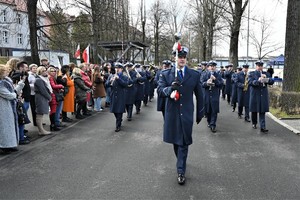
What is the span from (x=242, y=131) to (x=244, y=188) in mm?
4306

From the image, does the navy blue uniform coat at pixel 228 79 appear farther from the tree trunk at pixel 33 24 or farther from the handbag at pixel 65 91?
the tree trunk at pixel 33 24

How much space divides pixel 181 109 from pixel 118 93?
14.4ft

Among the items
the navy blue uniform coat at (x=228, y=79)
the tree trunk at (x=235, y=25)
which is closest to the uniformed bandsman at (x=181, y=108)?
the navy blue uniform coat at (x=228, y=79)

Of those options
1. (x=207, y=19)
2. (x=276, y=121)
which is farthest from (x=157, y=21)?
(x=276, y=121)

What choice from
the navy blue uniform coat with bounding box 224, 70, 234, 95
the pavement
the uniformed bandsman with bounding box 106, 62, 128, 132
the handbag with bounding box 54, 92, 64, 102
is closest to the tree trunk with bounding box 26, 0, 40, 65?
the pavement

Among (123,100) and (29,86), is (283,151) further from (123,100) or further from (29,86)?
Result: (29,86)

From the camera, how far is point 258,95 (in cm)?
870

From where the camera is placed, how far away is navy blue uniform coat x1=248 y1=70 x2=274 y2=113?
336 inches

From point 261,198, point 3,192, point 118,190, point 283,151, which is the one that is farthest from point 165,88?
point 283,151

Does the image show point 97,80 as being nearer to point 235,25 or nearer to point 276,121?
point 276,121

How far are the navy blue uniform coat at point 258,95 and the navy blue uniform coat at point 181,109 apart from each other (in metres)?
4.16

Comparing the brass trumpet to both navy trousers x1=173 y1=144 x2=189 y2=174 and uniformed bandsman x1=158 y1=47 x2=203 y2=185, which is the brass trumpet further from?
navy trousers x1=173 y1=144 x2=189 y2=174

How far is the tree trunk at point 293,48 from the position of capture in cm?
A: 1217

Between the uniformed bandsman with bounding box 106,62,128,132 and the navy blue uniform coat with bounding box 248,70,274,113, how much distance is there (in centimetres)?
365
